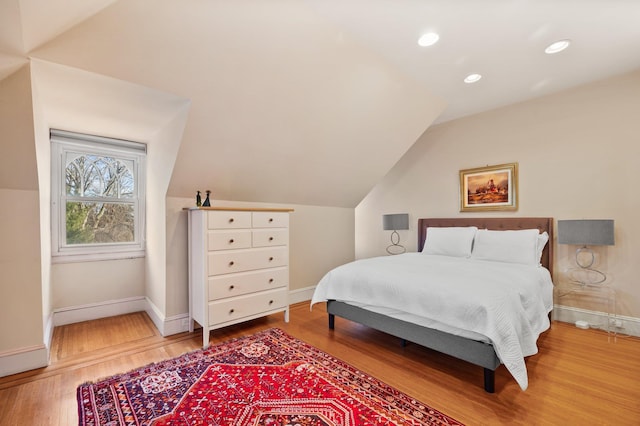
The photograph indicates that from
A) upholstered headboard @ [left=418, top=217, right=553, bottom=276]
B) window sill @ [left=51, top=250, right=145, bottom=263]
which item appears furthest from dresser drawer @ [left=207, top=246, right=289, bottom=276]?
upholstered headboard @ [left=418, top=217, right=553, bottom=276]

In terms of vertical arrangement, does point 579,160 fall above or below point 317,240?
above

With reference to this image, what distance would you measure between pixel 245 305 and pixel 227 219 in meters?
0.84

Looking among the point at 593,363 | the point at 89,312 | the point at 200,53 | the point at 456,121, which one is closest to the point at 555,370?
the point at 593,363

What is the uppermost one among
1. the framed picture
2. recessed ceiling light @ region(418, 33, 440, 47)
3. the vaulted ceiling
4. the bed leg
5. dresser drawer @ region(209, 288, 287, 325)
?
recessed ceiling light @ region(418, 33, 440, 47)

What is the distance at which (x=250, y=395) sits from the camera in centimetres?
185

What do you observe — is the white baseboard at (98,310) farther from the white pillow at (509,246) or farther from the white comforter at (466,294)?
the white pillow at (509,246)

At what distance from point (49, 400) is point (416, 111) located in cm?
394

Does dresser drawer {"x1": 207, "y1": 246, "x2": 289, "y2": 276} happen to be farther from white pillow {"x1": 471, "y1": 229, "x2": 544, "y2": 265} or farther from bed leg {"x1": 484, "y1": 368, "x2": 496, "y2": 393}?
white pillow {"x1": 471, "y1": 229, "x2": 544, "y2": 265}

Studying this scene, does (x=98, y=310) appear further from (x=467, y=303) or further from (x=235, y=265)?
(x=467, y=303)

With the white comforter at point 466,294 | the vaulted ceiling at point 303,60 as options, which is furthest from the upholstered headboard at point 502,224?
the vaulted ceiling at point 303,60

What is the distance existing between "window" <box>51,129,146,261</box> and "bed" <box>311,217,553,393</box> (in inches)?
95.8

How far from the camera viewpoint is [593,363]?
88.5 inches

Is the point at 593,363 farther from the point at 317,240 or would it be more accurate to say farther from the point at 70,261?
the point at 70,261

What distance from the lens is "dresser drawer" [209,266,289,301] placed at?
2641 millimetres
